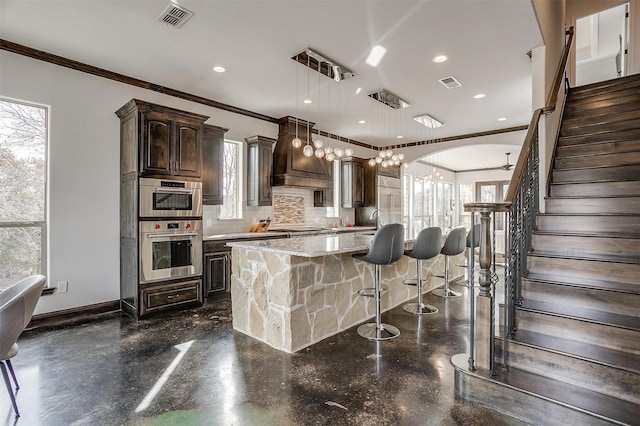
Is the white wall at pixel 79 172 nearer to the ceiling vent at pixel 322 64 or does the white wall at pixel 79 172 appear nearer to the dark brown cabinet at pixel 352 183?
the ceiling vent at pixel 322 64

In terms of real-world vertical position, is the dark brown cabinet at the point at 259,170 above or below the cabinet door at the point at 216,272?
above

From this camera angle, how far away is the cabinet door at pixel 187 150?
13.9 feet

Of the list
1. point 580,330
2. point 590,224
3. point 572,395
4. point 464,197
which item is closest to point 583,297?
point 580,330

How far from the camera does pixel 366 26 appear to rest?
319 cm

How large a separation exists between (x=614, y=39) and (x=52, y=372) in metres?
10.1

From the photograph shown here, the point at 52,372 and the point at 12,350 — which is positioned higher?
the point at 12,350

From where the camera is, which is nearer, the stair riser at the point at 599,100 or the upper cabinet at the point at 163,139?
the upper cabinet at the point at 163,139

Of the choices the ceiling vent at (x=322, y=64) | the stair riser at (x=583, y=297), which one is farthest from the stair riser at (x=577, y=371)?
the ceiling vent at (x=322, y=64)

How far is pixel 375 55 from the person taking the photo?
377 centimetres

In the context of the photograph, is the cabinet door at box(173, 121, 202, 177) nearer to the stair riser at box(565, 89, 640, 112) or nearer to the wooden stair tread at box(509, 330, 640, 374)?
the wooden stair tread at box(509, 330, 640, 374)

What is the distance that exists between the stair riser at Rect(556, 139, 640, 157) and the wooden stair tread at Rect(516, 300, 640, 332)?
1964 millimetres

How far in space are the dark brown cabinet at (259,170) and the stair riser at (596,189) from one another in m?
4.02

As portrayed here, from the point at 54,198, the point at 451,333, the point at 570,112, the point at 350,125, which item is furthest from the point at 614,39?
the point at 54,198

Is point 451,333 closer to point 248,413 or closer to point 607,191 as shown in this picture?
point 607,191
